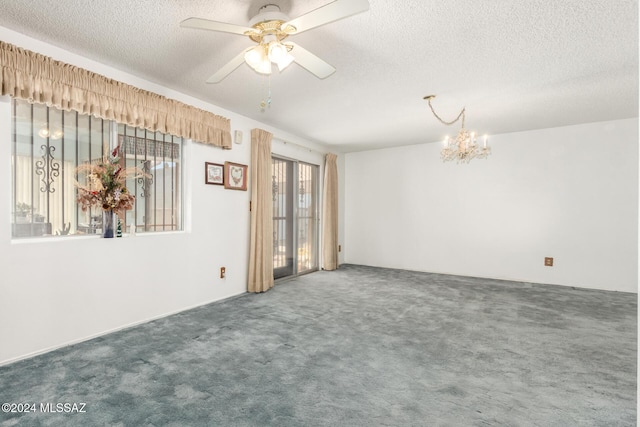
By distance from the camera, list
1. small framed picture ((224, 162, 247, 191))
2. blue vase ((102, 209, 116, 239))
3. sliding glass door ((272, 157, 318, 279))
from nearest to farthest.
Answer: blue vase ((102, 209, 116, 239))
small framed picture ((224, 162, 247, 191))
sliding glass door ((272, 157, 318, 279))

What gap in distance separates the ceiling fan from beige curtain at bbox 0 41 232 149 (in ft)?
4.15

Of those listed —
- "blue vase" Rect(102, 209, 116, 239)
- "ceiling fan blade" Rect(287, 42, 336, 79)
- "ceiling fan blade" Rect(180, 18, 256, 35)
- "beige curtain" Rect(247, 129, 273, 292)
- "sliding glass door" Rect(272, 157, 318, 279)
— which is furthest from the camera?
"sliding glass door" Rect(272, 157, 318, 279)

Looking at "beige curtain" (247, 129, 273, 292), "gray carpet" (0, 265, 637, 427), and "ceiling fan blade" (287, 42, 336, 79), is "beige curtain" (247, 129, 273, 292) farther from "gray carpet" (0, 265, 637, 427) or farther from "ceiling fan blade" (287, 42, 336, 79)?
"ceiling fan blade" (287, 42, 336, 79)

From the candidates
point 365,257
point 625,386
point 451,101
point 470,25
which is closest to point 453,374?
point 625,386

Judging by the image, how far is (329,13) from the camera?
156 cm

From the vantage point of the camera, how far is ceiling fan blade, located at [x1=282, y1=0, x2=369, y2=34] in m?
1.45

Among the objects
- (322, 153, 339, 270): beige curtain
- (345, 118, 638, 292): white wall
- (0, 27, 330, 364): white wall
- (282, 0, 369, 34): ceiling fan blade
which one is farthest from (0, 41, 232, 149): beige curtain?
(345, 118, 638, 292): white wall

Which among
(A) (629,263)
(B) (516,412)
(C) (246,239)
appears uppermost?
(C) (246,239)

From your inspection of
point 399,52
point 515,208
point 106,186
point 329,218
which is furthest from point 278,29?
point 515,208

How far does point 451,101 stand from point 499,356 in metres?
2.63

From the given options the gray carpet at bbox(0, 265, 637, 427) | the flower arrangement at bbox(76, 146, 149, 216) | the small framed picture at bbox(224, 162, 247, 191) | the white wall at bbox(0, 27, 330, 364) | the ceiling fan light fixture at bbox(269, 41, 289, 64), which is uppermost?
the ceiling fan light fixture at bbox(269, 41, 289, 64)

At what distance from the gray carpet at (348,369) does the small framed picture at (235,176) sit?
1478mm

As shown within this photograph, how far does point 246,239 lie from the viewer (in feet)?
13.9

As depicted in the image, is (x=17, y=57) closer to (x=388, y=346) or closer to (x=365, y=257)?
(x=388, y=346)
